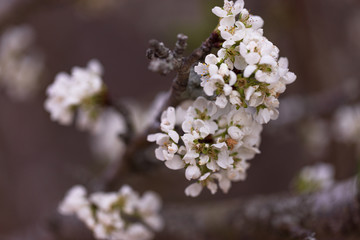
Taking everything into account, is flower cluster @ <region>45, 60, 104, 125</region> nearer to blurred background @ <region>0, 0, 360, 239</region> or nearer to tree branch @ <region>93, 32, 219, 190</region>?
tree branch @ <region>93, 32, 219, 190</region>

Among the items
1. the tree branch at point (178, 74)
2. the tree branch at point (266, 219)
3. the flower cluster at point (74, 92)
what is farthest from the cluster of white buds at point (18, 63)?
the tree branch at point (178, 74)

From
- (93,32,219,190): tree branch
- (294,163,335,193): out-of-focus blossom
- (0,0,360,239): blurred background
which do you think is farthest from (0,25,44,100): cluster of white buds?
(294,163,335,193): out-of-focus blossom

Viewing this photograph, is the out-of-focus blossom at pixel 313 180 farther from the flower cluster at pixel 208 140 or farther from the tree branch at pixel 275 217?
the flower cluster at pixel 208 140

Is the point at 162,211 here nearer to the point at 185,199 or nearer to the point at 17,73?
the point at 185,199

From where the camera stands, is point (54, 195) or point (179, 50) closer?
point (179, 50)

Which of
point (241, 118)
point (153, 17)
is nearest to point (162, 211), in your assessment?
point (241, 118)

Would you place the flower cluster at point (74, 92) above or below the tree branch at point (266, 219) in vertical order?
above

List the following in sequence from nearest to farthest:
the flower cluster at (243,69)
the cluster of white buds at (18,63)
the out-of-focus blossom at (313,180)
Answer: the flower cluster at (243,69) < the out-of-focus blossom at (313,180) < the cluster of white buds at (18,63)
